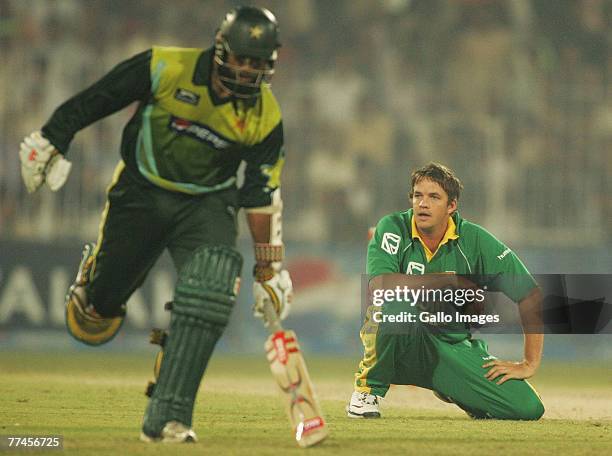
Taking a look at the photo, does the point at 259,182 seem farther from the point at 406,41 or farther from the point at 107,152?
the point at 406,41

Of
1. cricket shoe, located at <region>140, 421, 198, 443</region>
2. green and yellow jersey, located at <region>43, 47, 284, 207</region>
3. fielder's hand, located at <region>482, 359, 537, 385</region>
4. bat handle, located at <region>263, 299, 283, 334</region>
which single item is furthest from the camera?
fielder's hand, located at <region>482, 359, 537, 385</region>

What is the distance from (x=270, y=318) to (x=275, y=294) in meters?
0.20

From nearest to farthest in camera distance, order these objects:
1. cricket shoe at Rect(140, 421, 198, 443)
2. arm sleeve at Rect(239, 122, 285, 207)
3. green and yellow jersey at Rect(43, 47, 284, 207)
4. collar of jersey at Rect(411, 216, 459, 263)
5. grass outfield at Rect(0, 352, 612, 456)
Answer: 1. cricket shoe at Rect(140, 421, 198, 443)
2. grass outfield at Rect(0, 352, 612, 456)
3. green and yellow jersey at Rect(43, 47, 284, 207)
4. arm sleeve at Rect(239, 122, 285, 207)
5. collar of jersey at Rect(411, 216, 459, 263)

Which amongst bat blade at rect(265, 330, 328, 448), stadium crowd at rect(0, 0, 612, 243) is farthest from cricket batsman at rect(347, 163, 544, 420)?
stadium crowd at rect(0, 0, 612, 243)

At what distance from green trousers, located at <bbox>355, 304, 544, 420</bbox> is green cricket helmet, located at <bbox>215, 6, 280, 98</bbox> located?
1.95 metres

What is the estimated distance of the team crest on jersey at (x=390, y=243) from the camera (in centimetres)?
607

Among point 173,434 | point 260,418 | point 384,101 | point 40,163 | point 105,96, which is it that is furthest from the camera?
point 384,101

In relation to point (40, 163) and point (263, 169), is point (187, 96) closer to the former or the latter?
point (263, 169)

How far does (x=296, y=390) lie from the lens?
14.9ft

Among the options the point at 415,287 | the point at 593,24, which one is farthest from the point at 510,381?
the point at 593,24

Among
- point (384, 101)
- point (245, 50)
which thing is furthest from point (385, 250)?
point (384, 101)

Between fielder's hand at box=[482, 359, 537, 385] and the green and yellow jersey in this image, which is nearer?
the green and yellow jersey

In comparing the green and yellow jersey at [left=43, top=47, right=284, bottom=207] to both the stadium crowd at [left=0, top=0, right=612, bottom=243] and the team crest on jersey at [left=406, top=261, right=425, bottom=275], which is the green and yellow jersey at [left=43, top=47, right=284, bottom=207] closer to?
the team crest on jersey at [left=406, top=261, right=425, bottom=275]

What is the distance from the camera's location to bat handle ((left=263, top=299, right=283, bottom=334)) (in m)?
4.68
